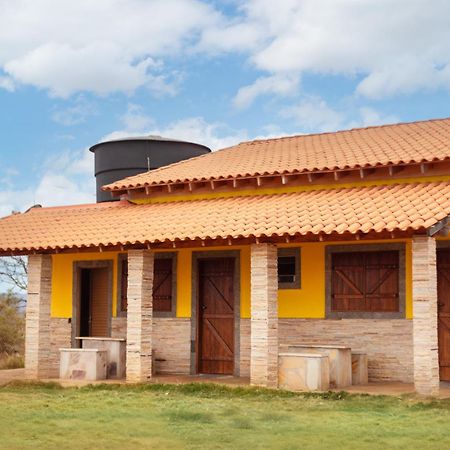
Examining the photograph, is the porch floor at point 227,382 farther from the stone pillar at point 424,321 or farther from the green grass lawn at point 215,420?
the green grass lawn at point 215,420

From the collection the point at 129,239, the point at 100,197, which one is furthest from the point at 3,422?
the point at 100,197

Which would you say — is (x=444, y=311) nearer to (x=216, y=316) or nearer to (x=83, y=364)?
(x=216, y=316)

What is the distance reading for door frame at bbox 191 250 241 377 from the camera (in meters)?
16.0

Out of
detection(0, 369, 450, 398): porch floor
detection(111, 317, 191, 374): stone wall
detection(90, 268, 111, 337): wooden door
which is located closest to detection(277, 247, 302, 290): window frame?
detection(0, 369, 450, 398): porch floor

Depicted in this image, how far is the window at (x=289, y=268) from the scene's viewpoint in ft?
51.4

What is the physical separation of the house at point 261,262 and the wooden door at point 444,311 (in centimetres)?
2

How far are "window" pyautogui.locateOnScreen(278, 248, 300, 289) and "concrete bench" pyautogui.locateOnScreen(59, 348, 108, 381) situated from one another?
378 centimetres

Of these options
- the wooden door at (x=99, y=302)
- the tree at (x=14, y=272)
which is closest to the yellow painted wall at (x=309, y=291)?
the wooden door at (x=99, y=302)

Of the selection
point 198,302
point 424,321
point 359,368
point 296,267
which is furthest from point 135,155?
point 424,321

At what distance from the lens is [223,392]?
44.1ft

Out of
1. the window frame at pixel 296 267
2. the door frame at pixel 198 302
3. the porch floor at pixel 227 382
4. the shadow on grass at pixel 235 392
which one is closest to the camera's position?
the shadow on grass at pixel 235 392

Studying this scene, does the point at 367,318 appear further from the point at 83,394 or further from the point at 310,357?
the point at 83,394

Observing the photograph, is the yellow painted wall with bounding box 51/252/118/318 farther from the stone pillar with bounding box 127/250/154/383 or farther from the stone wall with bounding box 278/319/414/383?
the stone wall with bounding box 278/319/414/383

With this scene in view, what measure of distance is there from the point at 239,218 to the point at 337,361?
313 cm
